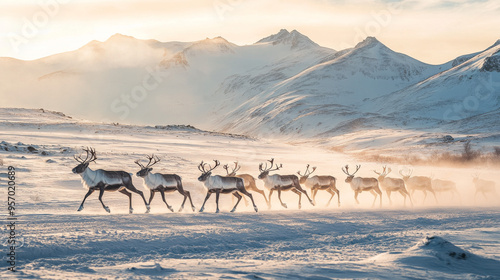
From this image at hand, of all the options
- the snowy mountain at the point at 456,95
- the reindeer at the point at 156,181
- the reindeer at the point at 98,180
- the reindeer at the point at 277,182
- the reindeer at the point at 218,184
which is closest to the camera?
the reindeer at the point at 98,180

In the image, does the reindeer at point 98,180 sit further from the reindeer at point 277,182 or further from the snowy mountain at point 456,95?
the snowy mountain at point 456,95

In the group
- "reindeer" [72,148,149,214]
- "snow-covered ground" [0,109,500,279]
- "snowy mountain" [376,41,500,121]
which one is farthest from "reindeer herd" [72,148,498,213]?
"snowy mountain" [376,41,500,121]

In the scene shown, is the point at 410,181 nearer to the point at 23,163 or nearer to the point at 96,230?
the point at 96,230

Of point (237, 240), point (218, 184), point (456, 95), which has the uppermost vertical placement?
point (456, 95)

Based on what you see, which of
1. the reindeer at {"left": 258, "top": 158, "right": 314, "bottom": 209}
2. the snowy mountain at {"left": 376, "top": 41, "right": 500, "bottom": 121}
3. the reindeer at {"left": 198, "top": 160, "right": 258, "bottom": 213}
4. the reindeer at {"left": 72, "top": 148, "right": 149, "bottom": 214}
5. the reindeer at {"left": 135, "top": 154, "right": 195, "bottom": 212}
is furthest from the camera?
the snowy mountain at {"left": 376, "top": 41, "right": 500, "bottom": 121}

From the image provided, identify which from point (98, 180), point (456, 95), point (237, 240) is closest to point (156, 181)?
point (98, 180)

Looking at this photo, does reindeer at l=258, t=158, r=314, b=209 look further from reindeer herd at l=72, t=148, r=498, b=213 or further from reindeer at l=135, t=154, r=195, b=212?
reindeer at l=135, t=154, r=195, b=212

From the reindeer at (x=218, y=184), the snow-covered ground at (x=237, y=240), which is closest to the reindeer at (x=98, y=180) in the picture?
the snow-covered ground at (x=237, y=240)

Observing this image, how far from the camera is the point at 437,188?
28922 mm

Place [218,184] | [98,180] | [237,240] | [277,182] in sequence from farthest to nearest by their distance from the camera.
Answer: [277,182]
[218,184]
[98,180]
[237,240]

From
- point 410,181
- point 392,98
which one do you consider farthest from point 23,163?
point 392,98

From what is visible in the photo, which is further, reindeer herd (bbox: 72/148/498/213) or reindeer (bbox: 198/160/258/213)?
reindeer (bbox: 198/160/258/213)

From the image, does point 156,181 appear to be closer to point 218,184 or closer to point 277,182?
point 218,184

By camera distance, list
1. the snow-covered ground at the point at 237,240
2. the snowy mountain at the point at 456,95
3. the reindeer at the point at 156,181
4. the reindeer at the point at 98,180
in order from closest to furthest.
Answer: the snow-covered ground at the point at 237,240
the reindeer at the point at 98,180
the reindeer at the point at 156,181
the snowy mountain at the point at 456,95
